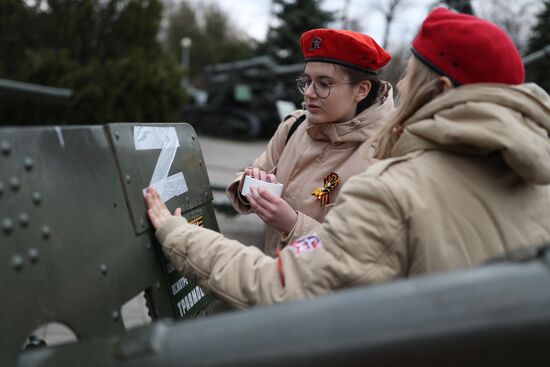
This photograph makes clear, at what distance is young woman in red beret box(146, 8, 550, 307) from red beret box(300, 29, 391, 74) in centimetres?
75

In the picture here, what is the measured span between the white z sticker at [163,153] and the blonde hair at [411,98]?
0.74 metres

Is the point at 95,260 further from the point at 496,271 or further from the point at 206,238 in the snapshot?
the point at 496,271

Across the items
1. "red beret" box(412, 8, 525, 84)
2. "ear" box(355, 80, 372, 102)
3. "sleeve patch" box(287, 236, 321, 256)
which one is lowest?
"sleeve patch" box(287, 236, 321, 256)

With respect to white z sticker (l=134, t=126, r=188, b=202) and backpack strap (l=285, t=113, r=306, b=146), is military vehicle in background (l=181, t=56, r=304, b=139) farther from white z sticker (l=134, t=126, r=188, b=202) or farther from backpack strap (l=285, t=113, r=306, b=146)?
white z sticker (l=134, t=126, r=188, b=202)

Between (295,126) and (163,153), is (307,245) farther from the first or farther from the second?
(295,126)

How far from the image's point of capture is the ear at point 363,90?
233cm

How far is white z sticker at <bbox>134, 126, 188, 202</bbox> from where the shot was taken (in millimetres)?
1843

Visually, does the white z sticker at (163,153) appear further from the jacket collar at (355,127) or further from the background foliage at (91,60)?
the background foliage at (91,60)

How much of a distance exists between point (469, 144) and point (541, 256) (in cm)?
42

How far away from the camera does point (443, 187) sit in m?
1.36

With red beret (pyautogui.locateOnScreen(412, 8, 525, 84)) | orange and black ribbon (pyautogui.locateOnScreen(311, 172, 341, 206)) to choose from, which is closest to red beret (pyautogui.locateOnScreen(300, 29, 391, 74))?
orange and black ribbon (pyautogui.locateOnScreen(311, 172, 341, 206))

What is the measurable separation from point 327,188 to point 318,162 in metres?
0.15

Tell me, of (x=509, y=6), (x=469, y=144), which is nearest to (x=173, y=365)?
(x=469, y=144)

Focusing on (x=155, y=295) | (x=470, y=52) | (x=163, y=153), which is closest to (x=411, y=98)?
(x=470, y=52)
